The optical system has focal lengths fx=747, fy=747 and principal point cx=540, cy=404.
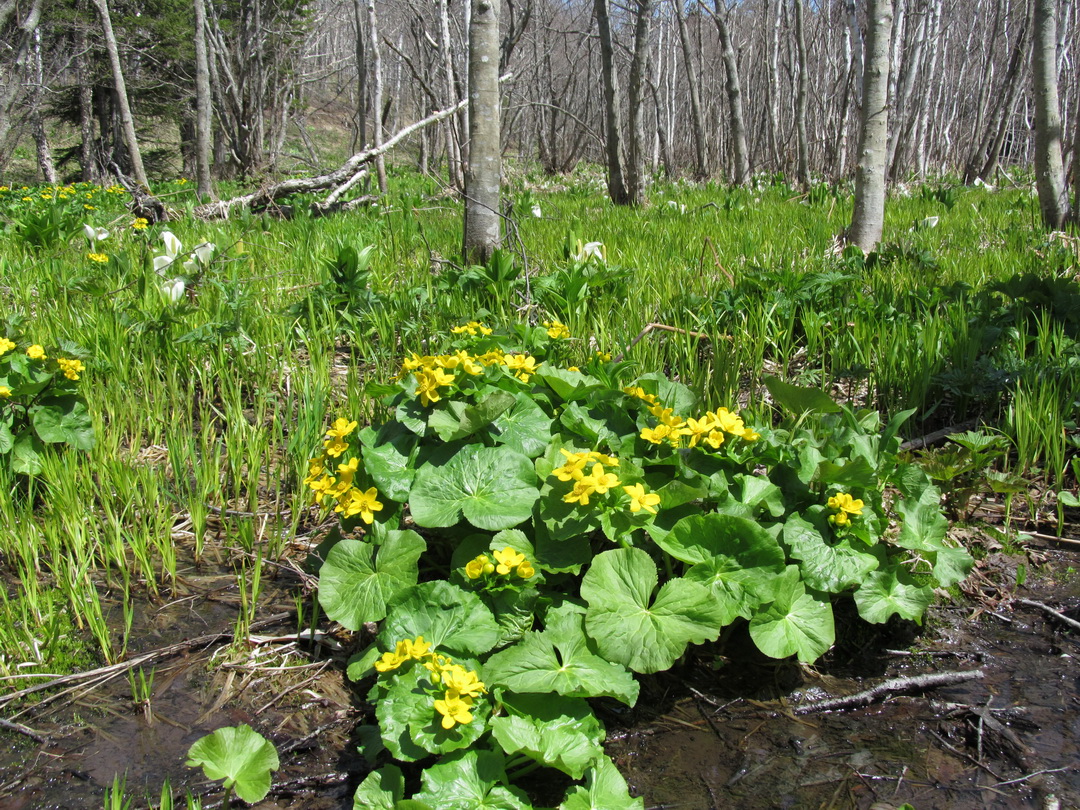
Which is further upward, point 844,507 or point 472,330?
point 472,330

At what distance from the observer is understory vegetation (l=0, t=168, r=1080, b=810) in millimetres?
1419

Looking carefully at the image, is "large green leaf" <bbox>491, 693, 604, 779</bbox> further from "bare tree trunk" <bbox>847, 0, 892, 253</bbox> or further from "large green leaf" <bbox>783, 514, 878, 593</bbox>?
"bare tree trunk" <bbox>847, 0, 892, 253</bbox>

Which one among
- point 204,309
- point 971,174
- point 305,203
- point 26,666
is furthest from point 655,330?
point 971,174

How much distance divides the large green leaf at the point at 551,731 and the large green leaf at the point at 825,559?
553 millimetres

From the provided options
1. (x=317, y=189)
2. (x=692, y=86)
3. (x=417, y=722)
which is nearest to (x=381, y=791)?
(x=417, y=722)

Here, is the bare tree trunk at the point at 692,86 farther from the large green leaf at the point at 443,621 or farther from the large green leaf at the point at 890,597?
the large green leaf at the point at 443,621

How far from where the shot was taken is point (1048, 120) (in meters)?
4.91

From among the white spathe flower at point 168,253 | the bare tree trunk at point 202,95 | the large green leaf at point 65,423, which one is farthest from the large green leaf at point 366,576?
the bare tree trunk at point 202,95

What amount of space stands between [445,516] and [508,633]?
278 mm

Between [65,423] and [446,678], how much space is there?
1621mm

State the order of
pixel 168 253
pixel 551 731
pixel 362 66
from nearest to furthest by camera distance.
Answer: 1. pixel 551 731
2. pixel 168 253
3. pixel 362 66

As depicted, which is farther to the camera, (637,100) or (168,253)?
(637,100)

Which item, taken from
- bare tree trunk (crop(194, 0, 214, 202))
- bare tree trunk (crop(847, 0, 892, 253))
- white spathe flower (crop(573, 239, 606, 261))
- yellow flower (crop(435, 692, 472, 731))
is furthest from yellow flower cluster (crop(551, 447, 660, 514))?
bare tree trunk (crop(194, 0, 214, 202))

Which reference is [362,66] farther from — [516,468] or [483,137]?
[516,468]
